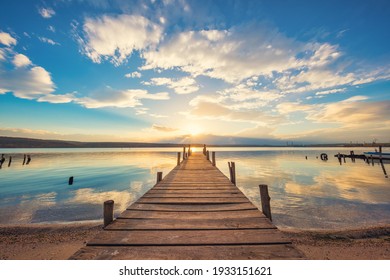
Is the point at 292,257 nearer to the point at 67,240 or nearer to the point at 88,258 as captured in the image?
the point at 88,258

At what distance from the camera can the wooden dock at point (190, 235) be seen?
3020mm

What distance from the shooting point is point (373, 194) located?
1501cm

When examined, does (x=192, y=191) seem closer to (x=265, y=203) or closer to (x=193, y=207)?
(x=193, y=207)

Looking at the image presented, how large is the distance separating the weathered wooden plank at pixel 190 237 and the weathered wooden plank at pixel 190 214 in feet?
2.80

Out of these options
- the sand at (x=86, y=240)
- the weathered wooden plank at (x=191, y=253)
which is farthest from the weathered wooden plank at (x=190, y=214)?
the sand at (x=86, y=240)

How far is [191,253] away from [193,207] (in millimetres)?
2515

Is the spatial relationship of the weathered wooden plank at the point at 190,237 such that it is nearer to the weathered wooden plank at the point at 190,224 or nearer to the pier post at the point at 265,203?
the weathered wooden plank at the point at 190,224

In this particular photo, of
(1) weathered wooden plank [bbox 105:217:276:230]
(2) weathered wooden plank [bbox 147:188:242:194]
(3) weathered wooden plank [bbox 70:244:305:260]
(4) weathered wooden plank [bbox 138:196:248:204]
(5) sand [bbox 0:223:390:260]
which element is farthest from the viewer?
(2) weathered wooden plank [bbox 147:188:242:194]

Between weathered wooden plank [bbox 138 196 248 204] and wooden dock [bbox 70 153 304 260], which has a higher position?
wooden dock [bbox 70 153 304 260]

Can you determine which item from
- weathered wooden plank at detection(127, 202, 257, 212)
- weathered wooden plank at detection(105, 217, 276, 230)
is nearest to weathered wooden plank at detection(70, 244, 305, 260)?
weathered wooden plank at detection(105, 217, 276, 230)

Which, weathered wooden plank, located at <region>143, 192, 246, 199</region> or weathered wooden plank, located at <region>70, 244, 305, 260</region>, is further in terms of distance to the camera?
weathered wooden plank, located at <region>143, 192, 246, 199</region>

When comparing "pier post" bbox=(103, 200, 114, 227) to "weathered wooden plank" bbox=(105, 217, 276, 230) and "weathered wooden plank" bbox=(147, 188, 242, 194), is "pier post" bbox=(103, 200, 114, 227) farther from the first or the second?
"weathered wooden plank" bbox=(147, 188, 242, 194)

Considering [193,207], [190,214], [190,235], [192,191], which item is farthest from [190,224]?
[192,191]

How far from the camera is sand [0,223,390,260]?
6617 mm
